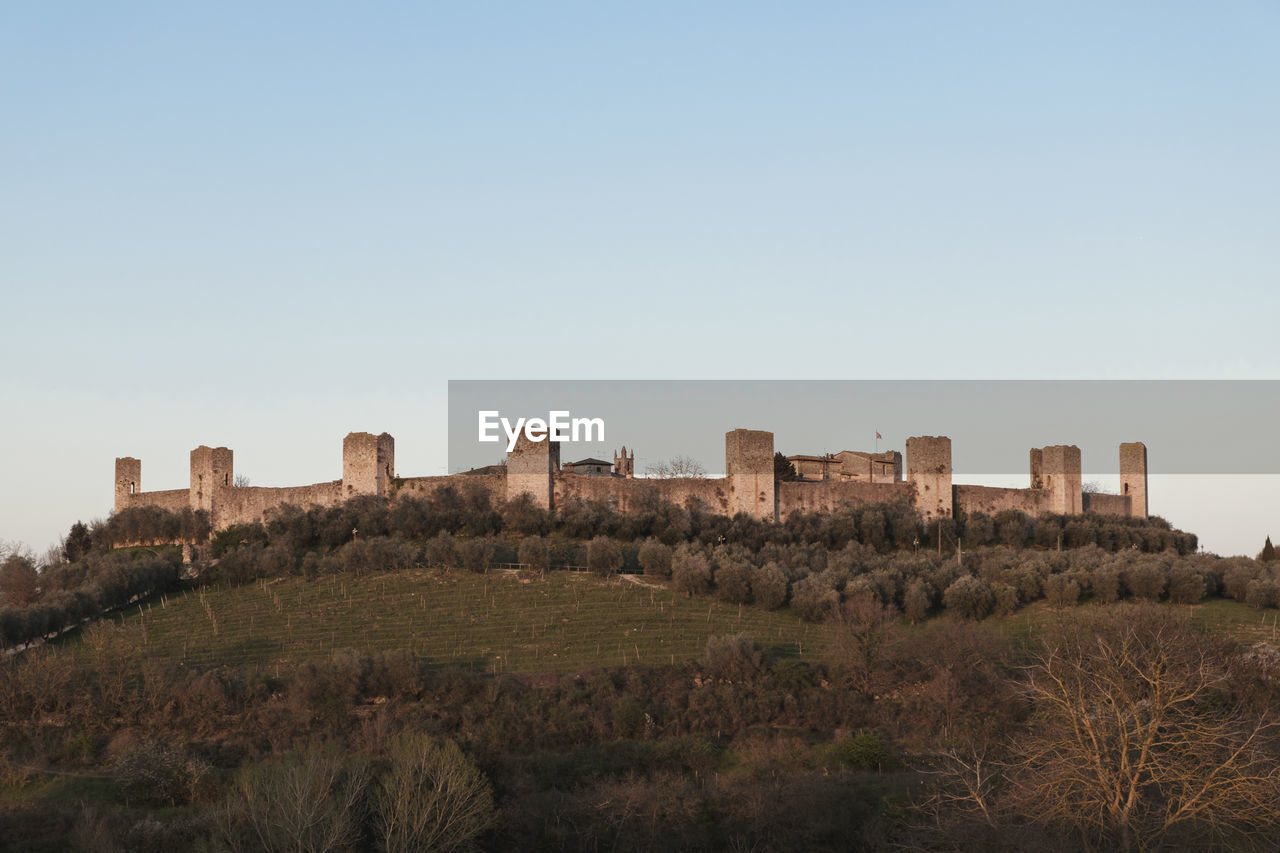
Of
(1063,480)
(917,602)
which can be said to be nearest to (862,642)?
(917,602)

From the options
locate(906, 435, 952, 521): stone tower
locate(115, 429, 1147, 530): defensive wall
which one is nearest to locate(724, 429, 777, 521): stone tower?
locate(115, 429, 1147, 530): defensive wall

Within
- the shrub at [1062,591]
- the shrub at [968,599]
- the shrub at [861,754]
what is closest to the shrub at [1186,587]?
the shrub at [1062,591]

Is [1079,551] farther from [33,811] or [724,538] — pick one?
[33,811]

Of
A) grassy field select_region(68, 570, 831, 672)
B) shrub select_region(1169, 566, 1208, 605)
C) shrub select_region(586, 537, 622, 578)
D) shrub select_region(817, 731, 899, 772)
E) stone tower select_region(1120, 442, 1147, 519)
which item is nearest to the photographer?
shrub select_region(817, 731, 899, 772)

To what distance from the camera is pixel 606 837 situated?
23781 millimetres

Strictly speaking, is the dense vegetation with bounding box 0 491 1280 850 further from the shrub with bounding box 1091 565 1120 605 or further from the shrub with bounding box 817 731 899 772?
the shrub with bounding box 1091 565 1120 605

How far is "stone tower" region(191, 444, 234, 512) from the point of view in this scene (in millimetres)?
47688

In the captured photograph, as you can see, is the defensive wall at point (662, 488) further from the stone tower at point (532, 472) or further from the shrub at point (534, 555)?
the shrub at point (534, 555)

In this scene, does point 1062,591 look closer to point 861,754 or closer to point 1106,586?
point 1106,586

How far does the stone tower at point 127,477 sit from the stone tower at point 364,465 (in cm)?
1043

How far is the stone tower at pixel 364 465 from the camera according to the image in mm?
45312

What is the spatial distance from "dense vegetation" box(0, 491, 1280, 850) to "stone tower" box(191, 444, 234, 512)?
3.40m

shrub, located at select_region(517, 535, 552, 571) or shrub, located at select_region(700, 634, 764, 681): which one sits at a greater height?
shrub, located at select_region(517, 535, 552, 571)

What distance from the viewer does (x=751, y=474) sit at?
45.5 m
